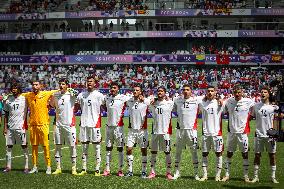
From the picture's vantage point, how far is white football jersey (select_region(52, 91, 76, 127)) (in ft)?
51.0

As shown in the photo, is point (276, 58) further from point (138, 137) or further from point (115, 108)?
point (138, 137)

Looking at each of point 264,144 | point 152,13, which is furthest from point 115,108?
point 152,13

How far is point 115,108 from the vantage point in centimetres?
1552

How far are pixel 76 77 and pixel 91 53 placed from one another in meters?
6.94

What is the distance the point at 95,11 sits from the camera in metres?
60.5

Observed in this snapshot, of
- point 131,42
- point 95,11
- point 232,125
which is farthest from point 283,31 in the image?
point 232,125

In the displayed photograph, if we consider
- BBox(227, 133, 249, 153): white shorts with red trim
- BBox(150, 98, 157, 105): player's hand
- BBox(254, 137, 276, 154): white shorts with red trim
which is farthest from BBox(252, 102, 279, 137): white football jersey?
BBox(150, 98, 157, 105): player's hand

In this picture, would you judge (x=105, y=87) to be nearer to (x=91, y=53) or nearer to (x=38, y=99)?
(x=91, y=53)

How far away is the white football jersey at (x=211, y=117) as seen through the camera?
14.7 meters

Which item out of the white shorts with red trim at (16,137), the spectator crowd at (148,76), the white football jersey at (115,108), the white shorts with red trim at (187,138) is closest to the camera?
the white shorts with red trim at (187,138)

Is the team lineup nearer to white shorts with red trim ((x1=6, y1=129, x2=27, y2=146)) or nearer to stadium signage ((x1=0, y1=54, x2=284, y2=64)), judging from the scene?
white shorts with red trim ((x1=6, y1=129, x2=27, y2=146))

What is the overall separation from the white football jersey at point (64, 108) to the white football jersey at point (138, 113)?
187 cm

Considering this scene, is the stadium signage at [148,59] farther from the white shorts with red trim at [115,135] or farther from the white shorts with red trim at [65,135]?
the white shorts with red trim at [65,135]

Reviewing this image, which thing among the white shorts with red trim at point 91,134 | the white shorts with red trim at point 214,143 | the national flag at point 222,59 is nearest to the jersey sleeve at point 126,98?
the white shorts with red trim at point 91,134
